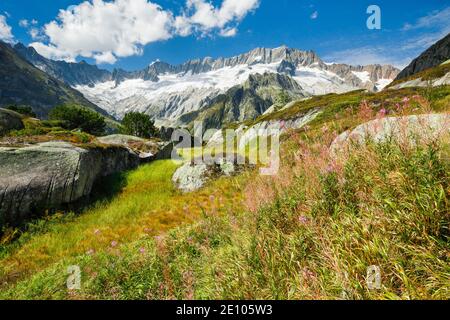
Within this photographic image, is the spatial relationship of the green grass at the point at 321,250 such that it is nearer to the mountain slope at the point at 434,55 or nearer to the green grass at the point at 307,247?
the green grass at the point at 307,247

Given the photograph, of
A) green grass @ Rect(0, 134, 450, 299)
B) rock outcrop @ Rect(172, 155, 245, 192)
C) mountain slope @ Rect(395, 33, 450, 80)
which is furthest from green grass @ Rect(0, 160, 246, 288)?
mountain slope @ Rect(395, 33, 450, 80)

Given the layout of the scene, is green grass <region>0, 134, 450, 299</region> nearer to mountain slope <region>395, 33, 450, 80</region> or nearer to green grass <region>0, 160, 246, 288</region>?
green grass <region>0, 160, 246, 288</region>

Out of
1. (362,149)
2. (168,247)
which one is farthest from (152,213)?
(362,149)

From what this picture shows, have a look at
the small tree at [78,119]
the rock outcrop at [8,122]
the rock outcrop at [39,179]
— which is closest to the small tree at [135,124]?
the small tree at [78,119]

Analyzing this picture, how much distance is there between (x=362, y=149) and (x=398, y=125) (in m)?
0.78

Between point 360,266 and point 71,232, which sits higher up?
point 360,266

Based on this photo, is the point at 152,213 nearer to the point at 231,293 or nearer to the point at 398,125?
the point at 231,293

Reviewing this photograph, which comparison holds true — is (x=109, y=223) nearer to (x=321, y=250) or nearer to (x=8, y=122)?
(x=321, y=250)

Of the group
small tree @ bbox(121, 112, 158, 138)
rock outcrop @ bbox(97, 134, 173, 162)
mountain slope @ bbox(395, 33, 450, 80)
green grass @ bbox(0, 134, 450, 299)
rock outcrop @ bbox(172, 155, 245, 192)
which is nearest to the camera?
green grass @ bbox(0, 134, 450, 299)

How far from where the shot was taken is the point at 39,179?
10047mm

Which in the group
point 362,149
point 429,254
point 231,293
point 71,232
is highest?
point 362,149

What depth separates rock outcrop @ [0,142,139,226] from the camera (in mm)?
9039

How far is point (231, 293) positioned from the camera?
3.77m

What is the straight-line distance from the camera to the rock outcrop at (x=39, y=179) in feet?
29.7
